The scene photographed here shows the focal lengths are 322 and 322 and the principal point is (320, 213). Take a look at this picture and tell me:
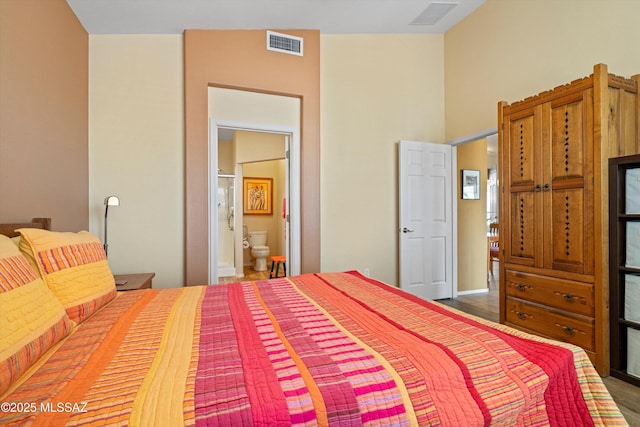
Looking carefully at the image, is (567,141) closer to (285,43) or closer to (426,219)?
(426,219)

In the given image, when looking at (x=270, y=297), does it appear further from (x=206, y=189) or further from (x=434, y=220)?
(x=434, y=220)

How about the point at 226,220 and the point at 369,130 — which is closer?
the point at 369,130

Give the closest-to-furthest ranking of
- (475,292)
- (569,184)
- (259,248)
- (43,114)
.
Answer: (43,114) → (569,184) → (475,292) → (259,248)

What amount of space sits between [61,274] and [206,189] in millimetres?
2016

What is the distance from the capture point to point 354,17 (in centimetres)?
358

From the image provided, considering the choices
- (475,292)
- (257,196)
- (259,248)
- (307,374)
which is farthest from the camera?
(257,196)

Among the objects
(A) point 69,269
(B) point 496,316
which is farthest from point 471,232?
(A) point 69,269

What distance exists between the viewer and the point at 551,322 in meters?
2.44

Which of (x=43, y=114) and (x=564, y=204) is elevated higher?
(x=43, y=114)

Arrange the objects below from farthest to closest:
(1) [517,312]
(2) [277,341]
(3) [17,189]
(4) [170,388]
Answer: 1. (1) [517,312]
2. (3) [17,189]
3. (2) [277,341]
4. (4) [170,388]

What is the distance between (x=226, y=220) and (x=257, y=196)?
3.29 feet

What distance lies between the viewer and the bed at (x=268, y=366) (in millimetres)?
761

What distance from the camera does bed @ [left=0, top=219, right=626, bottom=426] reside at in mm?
761

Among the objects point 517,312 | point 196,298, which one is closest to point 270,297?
point 196,298
